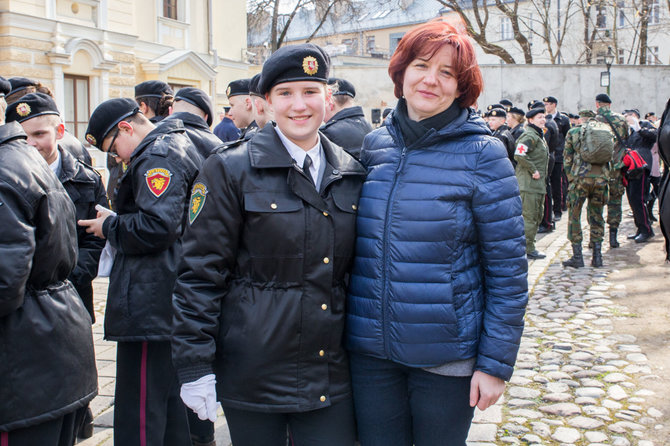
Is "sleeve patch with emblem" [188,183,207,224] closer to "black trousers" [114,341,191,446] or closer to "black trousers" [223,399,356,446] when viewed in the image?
"black trousers" [223,399,356,446]

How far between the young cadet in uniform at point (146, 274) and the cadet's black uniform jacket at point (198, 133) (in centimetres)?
20

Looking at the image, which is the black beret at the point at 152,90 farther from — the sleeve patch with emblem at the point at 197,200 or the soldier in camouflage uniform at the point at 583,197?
the soldier in camouflage uniform at the point at 583,197

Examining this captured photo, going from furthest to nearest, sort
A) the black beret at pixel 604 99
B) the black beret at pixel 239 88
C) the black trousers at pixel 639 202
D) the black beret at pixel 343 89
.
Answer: the black beret at pixel 604 99
the black trousers at pixel 639 202
the black beret at pixel 239 88
the black beret at pixel 343 89

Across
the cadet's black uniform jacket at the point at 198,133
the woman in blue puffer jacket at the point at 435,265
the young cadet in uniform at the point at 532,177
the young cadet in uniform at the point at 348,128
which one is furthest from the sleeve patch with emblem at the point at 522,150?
the woman in blue puffer jacket at the point at 435,265

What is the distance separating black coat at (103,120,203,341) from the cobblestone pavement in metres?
1.18

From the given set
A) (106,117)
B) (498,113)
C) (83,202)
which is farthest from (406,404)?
(498,113)

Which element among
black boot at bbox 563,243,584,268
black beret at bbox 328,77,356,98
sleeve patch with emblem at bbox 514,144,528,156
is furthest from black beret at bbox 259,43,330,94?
sleeve patch with emblem at bbox 514,144,528,156

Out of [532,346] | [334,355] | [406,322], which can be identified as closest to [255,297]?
[334,355]

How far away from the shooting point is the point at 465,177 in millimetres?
2451

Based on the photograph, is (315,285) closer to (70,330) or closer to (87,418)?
(70,330)

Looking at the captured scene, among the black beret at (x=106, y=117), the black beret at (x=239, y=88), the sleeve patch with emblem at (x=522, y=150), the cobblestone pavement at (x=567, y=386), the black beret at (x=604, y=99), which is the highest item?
the black beret at (x=604, y=99)

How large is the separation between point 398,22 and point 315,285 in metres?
64.8

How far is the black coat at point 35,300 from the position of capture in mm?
2400

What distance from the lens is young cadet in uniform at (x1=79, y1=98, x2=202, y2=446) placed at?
130 inches
